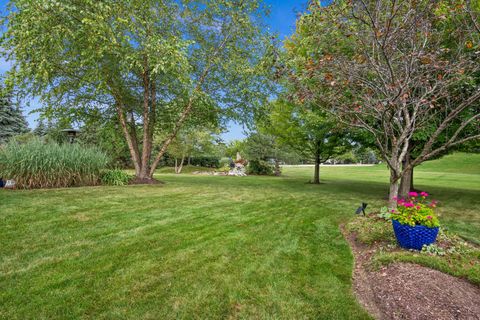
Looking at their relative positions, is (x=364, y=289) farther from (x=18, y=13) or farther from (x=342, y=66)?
(x=18, y=13)

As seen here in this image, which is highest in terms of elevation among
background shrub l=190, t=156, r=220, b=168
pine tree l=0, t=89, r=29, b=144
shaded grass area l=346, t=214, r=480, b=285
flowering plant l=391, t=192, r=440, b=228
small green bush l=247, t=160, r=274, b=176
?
pine tree l=0, t=89, r=29, b=144

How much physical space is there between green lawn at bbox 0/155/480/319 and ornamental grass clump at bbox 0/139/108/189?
1571 mm

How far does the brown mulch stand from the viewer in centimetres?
206

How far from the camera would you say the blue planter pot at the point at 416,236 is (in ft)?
10.4

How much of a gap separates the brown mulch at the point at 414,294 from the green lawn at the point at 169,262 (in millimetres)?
180

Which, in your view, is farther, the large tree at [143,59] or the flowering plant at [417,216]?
the large tree at [143,59]

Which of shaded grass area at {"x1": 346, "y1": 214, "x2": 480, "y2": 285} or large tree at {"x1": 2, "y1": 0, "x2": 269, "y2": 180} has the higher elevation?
large tree at {"x1": 2, "y1": 0, "x2": 269, "y2": 180}

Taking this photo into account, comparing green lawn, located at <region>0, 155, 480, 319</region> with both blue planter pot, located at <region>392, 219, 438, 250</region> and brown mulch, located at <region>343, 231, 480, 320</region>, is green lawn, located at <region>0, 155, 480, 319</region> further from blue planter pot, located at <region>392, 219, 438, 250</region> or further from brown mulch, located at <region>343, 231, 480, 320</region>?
blue planter pot, located at <region>392, 219, 438, 250</region>

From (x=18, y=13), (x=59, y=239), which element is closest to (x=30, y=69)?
(x=18, y=13)

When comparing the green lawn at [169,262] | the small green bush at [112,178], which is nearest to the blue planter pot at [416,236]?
the green lawn at [169,262]

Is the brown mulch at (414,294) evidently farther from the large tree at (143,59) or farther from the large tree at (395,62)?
the large tree at (143,59)

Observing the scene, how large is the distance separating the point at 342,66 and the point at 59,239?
16.6ft

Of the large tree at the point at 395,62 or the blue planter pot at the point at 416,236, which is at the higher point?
the large tree at the point at 395,62

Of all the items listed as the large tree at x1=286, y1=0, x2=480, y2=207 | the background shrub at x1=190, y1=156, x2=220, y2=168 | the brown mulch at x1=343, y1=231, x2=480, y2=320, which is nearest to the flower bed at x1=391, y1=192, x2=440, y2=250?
the brown mulch at x1=343, y1=231, x2=480, y2=320
